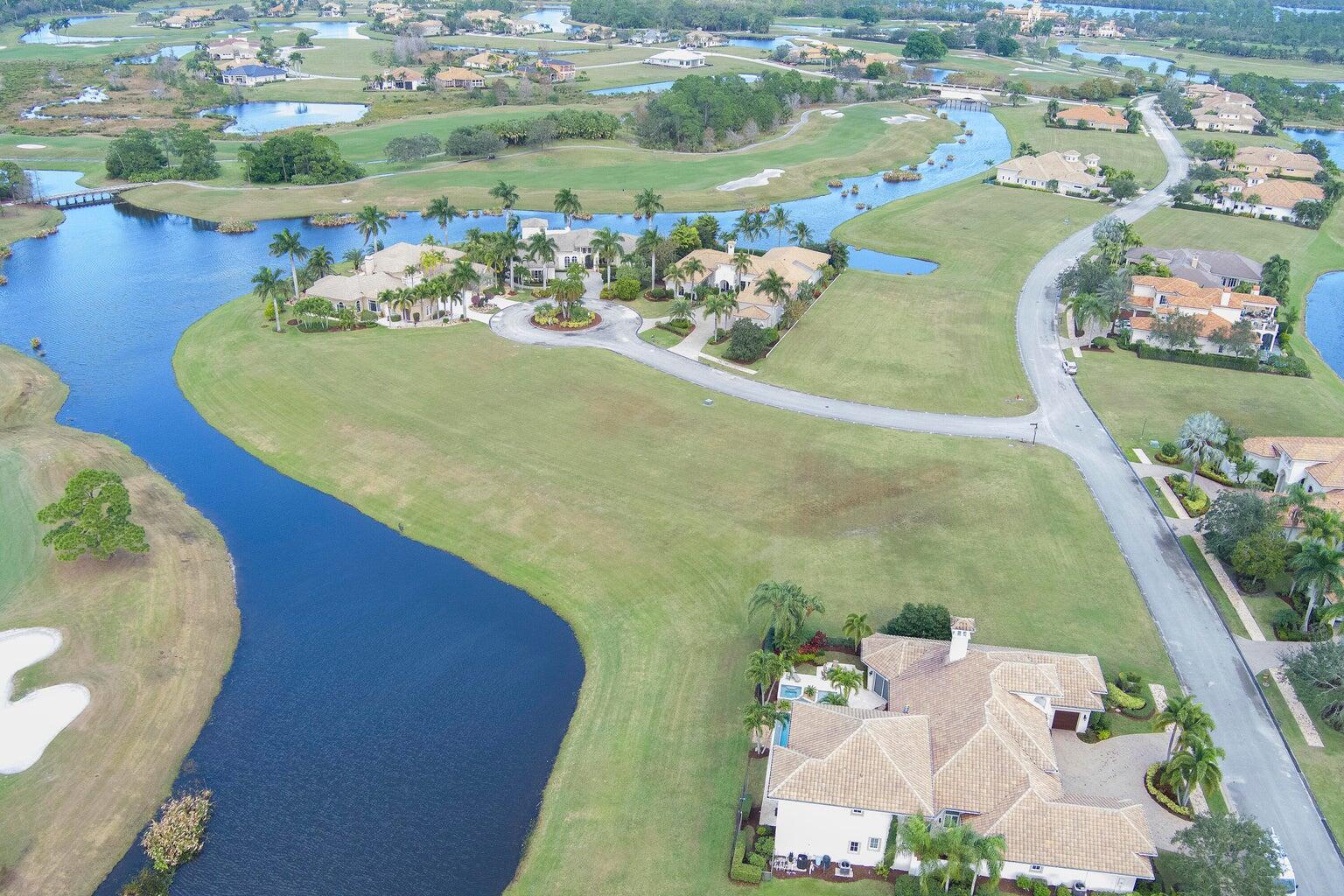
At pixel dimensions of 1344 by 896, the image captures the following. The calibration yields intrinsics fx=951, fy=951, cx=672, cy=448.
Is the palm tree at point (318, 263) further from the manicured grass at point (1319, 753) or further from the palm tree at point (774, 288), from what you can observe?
the manicured grass at point (1319, 753)

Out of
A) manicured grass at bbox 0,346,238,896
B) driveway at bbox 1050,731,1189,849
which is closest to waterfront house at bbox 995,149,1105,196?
driveway at bbox 1050,731,1189,849

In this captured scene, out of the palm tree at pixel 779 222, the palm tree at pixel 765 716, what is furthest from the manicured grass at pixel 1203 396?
the palm tree at pixel 765 716

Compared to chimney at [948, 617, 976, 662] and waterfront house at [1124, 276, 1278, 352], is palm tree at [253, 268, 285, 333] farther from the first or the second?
waterfront house at [1124, 276, 1278, 352]

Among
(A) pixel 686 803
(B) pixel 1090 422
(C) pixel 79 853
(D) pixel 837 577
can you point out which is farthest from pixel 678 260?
(C) pixel 79 853

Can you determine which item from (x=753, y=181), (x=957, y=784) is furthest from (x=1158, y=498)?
(x=753, y=181)

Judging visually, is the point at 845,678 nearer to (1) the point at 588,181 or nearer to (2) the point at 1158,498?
(2) the point at 1158,498

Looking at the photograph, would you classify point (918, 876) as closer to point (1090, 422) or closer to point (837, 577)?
point (837, 577)
